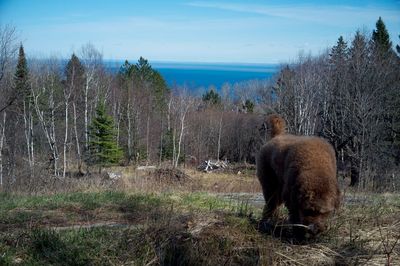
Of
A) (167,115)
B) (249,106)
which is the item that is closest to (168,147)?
(167,115)

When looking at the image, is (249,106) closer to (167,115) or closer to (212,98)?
(212,98)

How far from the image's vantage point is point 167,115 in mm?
65125

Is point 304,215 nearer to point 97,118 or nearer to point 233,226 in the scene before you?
point 233,226

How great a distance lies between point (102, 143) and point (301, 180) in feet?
156

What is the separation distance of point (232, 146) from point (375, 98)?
97.3 ft

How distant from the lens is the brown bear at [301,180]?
568cm

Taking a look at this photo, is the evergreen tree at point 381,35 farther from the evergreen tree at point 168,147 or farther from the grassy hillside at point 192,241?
the grassy hillside at point 192,241

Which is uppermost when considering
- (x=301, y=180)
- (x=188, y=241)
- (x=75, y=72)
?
(x=75, y=72)

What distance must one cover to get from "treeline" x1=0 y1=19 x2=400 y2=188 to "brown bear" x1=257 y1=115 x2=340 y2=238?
837 inches

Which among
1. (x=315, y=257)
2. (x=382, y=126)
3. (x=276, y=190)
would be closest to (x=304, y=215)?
(x=315, y=257)

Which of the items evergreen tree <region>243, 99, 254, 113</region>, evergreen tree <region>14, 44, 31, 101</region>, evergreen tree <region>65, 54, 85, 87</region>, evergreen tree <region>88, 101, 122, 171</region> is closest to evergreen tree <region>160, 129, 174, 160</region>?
evergreen tree <region>88, 101, 122, 171</region>

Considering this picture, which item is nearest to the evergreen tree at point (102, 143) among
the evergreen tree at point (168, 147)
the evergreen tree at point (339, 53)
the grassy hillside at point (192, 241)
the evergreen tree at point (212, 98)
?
the evergreen tree at point (168, 147)

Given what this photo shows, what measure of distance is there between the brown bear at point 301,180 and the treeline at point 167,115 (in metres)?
21.2

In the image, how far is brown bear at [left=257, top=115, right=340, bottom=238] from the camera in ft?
18.6
